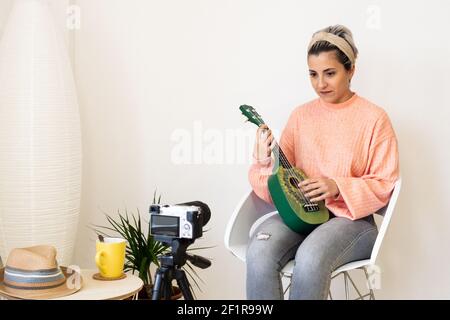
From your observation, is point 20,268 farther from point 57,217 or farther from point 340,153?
point 340,153

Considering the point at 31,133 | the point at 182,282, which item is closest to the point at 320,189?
the point at 182,282

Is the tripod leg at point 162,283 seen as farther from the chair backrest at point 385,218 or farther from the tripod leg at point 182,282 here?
the chair backrest at point 385,218

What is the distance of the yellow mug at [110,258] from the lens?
5.02 ft

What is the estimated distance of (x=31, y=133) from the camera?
6.23 feet

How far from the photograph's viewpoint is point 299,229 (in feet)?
5.69

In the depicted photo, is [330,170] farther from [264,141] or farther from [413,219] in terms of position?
[413,219]

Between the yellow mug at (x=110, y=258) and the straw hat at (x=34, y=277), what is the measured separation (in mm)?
105

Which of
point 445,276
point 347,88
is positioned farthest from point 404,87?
point 445,276

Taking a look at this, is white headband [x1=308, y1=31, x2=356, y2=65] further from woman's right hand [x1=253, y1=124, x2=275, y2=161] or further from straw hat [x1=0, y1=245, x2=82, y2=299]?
straw hat [x1=0, y1=245, x2=82, y2=299]

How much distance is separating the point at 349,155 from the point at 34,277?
0.98 m

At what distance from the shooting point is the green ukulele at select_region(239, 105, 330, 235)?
1709mm

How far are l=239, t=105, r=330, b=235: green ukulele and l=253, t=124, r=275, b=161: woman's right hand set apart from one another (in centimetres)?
2

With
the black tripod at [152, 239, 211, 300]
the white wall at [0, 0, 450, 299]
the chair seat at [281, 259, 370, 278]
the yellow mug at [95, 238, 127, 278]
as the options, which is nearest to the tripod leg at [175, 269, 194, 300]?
the black tripod at [152, 239, 211, 300]

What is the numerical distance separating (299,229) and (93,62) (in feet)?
3.87
